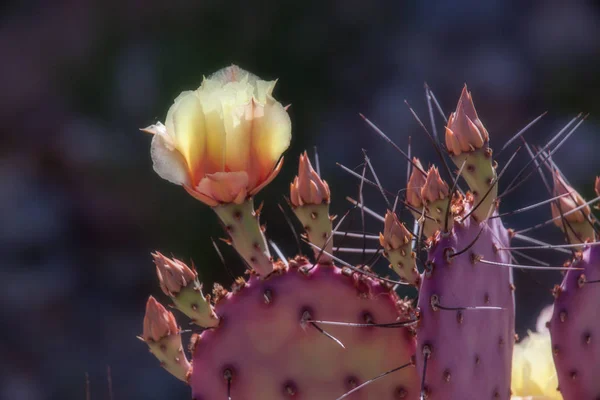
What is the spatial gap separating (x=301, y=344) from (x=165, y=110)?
10.4 feet

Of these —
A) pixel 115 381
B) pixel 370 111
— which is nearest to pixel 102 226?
pixel 115 381

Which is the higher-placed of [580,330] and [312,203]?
[312,203]

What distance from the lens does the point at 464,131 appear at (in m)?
0.59

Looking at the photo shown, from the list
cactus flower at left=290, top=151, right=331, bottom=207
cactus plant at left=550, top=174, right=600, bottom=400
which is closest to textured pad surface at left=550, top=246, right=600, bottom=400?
cactus plant at left=550, top=174, right=600, bottom=400

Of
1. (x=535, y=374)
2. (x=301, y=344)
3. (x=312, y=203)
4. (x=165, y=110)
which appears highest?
(x=312, y=203)

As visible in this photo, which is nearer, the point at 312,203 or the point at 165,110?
the point at 312,203

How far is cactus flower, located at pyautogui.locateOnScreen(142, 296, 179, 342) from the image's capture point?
2.05ft

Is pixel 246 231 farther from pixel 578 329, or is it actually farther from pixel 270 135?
pixel 578 329

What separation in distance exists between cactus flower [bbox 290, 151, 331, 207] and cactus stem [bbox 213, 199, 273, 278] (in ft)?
0.12

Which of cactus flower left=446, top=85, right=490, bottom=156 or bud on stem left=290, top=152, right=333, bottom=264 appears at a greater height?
cactus flower left=446, top=85, right=490, bottom=156

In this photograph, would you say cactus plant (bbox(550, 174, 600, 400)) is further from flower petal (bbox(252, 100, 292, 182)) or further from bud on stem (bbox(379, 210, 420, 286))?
flower petal (bbox(252, 100, 292, 182))

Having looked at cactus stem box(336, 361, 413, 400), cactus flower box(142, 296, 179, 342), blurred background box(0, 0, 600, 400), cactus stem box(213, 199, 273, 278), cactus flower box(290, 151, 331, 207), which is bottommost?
blurred background box(0, 0, 600, 400)

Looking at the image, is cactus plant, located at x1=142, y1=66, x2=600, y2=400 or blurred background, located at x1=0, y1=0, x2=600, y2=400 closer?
cactus plant, located at x1=142, y1=66, x2=600, y2=400

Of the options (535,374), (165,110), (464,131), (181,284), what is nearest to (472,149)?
(464,131)
